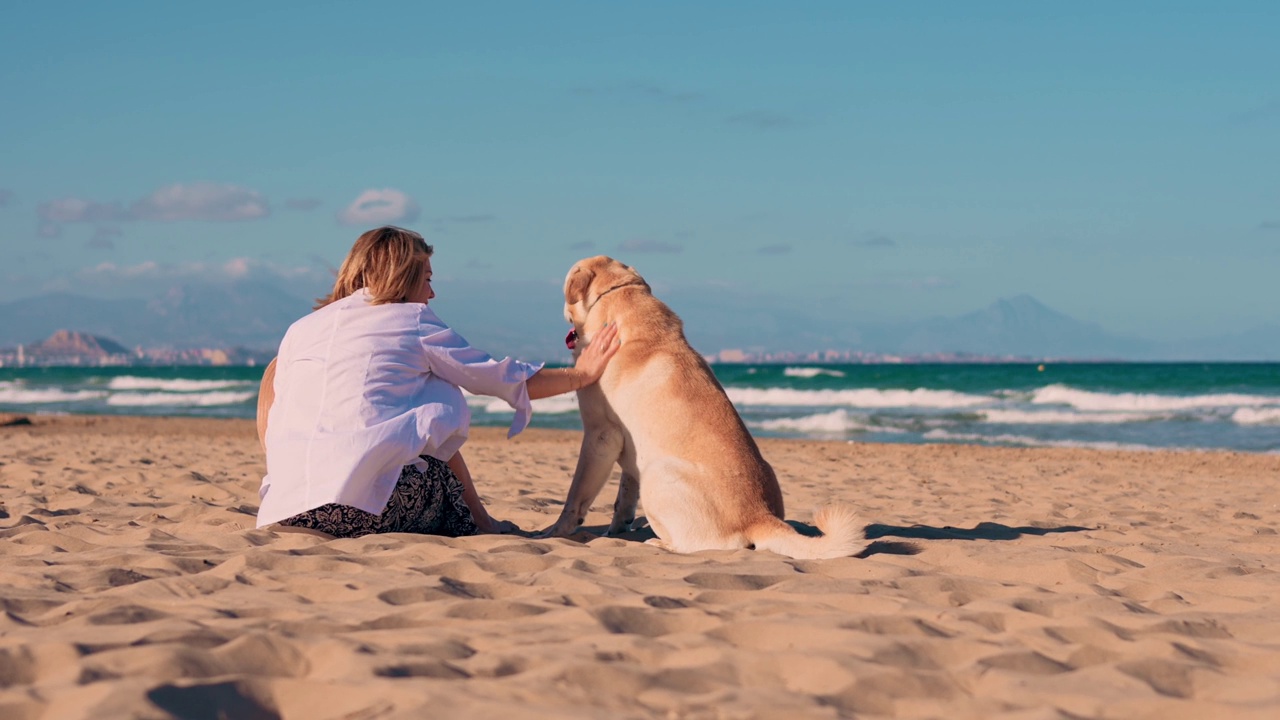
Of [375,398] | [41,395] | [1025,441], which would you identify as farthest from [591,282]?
[41,395]

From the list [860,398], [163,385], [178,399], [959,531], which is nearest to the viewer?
[959,531]

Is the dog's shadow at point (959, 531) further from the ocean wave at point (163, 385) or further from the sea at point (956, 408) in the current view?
the ocean wave at point (163, 385)

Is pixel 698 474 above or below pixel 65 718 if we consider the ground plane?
above

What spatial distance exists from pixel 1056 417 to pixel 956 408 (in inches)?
180

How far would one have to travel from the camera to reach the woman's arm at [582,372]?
4.49 m

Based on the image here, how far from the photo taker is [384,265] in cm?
418

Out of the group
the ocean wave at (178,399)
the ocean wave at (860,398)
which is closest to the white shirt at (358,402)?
the ocean wave at (860,398)

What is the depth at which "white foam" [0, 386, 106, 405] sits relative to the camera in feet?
118

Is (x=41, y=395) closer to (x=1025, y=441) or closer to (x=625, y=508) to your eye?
(x=1025, y=441)

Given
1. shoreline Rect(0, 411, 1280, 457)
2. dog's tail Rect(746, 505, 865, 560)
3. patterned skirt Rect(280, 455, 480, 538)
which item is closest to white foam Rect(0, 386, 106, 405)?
shoreline Rect(0, 411, 1280, 457)

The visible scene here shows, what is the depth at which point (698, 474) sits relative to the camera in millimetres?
4199

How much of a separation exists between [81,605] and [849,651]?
2.21 meters

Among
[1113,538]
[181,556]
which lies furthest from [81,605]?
[1113,538]

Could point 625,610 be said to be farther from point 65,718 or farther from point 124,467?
point 124,467
